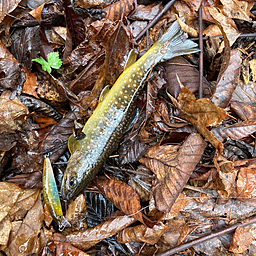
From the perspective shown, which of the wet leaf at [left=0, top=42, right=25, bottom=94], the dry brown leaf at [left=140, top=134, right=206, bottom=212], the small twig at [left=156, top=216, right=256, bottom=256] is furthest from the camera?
the wet leaf at [left=0, top=42, right=25, bottom=94]

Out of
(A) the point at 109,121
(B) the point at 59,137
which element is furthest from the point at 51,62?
(A) the point at 109,121

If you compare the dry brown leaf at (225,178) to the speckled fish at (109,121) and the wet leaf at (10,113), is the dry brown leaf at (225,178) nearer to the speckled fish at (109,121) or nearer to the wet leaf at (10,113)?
the speckled fish at (109,121)

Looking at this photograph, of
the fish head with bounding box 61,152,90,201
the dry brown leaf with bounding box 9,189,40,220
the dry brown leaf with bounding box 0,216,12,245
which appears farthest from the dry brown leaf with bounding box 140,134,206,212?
the dry brown leaf with bounding box 0,216,12,245

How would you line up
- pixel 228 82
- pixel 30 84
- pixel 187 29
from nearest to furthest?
pixel 228 82
pixel 187 29
pixel 30 84

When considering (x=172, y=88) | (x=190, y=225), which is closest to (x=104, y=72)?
(x=172, y=88)

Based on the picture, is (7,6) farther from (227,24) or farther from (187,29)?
(227,24)

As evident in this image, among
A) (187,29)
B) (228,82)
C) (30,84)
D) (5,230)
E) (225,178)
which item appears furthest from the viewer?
(30,84)

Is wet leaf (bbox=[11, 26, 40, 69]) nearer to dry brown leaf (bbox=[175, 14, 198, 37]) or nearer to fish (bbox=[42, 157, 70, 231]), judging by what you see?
fish (bbox=[42, 157, 70, 231])
